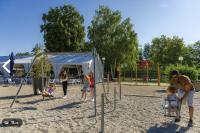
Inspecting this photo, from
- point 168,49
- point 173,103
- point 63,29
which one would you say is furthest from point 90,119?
point 168,49

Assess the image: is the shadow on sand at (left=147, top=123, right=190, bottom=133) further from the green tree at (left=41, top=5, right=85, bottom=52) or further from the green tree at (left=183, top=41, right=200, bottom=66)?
the green tree at (left=183, top=41, right=200, bottom=66)

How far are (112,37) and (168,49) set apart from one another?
1886 centimetres

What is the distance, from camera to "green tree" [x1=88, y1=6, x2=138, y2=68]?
4850 centimetres

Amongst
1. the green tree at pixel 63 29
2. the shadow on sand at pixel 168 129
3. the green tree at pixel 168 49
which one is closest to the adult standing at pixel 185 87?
the shadow on sand at pixel 168 129

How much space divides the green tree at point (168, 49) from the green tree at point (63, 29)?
18918 mm

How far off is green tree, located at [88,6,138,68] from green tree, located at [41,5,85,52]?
2.72 metres

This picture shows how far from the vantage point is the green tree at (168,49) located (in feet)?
208

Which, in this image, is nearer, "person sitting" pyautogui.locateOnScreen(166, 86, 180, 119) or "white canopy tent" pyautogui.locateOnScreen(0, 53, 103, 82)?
"person sitting" pyautogui.locateOnScreen(166, 86, 180, 119)

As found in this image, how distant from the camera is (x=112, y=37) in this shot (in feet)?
161

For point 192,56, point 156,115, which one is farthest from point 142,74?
point 192,56

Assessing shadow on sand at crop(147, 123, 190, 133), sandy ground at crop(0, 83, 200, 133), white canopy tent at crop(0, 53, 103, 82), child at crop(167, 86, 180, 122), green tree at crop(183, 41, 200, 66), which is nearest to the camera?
shadow on sand at crop(147, 123, 190, 133)

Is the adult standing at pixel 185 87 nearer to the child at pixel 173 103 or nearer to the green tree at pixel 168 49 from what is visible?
the child at pixel 173 103

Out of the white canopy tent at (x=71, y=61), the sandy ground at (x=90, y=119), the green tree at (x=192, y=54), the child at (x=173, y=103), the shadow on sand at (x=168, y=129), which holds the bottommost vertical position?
the shadow on sand at (x=168, y=129)

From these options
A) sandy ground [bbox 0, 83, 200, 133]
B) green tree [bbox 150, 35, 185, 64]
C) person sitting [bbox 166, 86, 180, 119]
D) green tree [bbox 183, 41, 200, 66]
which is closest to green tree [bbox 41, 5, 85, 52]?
green tree [bbox 150, 35, 185, 64]
